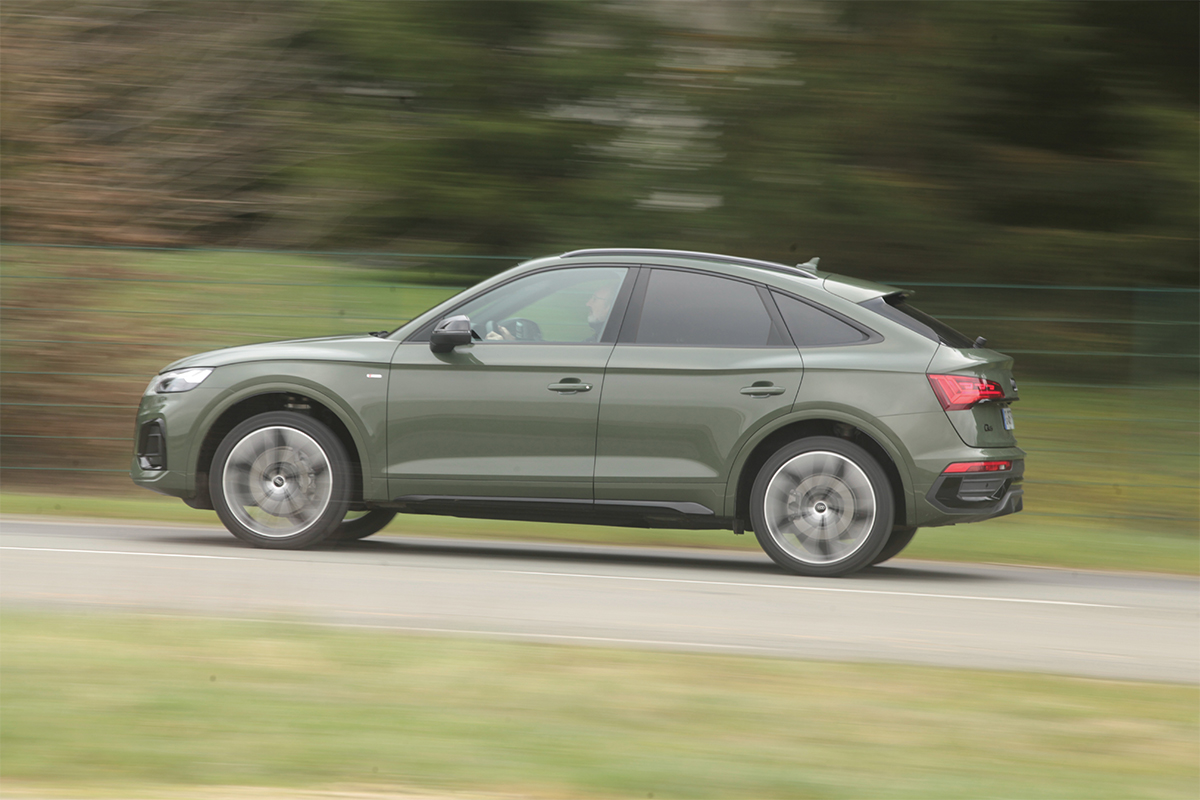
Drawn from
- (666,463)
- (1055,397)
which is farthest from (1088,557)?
(666,463)

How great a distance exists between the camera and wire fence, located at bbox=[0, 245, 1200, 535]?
11.6m

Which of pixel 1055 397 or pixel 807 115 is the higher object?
pixel 807 115

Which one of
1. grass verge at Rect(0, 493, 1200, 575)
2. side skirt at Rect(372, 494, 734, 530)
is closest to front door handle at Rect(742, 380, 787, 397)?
side skirt at Rect(372, 494, 734, 530)

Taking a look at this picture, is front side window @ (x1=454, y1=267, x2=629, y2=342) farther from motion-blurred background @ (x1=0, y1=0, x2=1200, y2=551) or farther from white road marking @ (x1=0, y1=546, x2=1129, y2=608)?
motion-blurred background @ (x1=0, y1=0, x2=1200, y2=551)

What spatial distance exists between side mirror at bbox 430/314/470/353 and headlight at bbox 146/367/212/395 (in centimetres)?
147

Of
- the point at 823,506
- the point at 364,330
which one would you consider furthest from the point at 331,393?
the point at 364,330

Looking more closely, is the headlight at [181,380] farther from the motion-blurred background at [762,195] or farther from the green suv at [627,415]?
the motion-blurred background at [762,195]

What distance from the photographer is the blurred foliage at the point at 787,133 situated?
13.7 metres

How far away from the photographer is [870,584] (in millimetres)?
8203

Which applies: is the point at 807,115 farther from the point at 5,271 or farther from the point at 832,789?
the point at 832,789

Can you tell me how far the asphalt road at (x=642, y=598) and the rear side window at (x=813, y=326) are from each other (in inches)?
53.3

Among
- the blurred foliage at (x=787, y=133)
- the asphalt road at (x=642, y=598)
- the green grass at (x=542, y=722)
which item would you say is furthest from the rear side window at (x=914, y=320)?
the blurred foliage at (x=787, y=133)

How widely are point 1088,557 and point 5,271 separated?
31.2 ft

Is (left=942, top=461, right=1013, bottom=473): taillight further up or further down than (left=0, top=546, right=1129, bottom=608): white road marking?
further up
